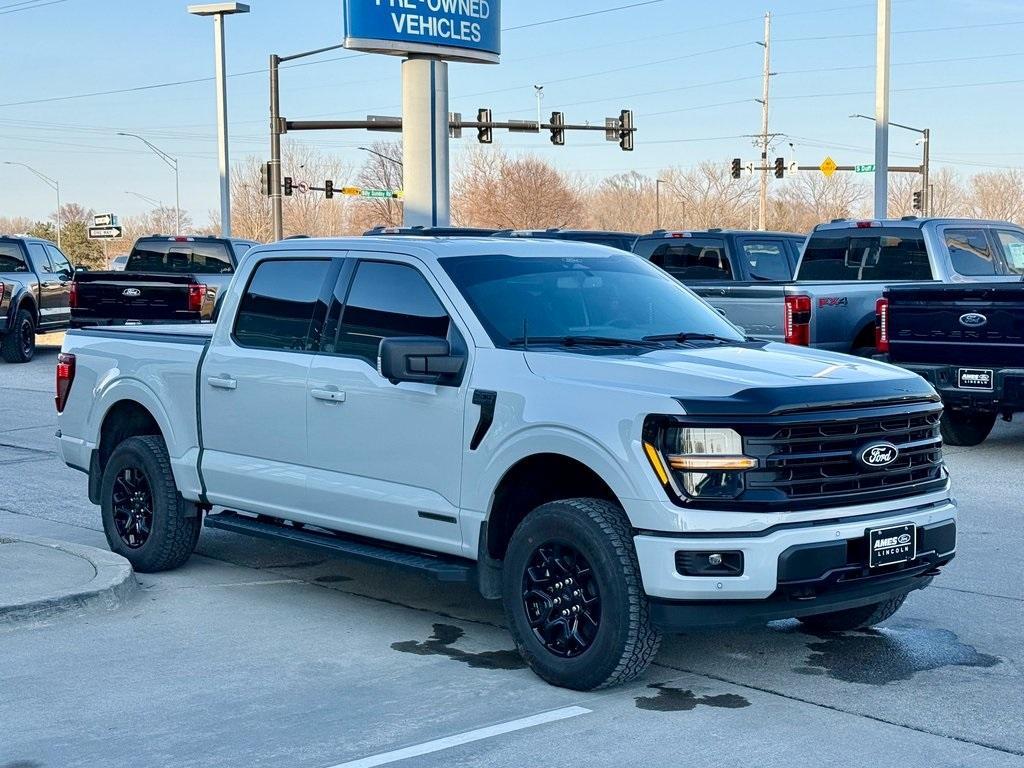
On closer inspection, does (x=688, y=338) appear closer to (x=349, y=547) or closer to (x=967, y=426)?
(x=349, y=547)

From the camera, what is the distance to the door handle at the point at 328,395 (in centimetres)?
709

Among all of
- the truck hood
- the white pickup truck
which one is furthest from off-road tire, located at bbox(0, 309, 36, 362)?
the truck hood

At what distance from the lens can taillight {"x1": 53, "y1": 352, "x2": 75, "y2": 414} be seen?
9.17 m

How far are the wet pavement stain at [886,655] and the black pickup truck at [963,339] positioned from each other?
619 cm

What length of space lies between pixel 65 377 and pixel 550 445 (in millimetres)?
4379

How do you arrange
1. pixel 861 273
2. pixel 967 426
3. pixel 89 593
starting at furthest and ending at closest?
pixel 861 273
pixel 967 426
pixel 89 593

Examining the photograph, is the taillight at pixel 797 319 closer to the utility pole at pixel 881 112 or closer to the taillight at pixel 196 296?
the taillight at pixel 196 296

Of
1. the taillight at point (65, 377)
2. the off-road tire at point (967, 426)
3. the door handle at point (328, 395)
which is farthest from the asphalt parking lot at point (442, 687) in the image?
the off-road tire at point (967, 426)

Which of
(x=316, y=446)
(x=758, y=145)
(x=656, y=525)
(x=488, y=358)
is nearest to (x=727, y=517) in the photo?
(x=656, y=525)

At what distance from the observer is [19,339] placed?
25.3 metres

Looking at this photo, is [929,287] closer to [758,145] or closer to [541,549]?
[541,549]

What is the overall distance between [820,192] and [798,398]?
Answer: 113 m

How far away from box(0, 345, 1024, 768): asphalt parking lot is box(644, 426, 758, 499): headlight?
2.91ft

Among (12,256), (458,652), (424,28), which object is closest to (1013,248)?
(458,652)
